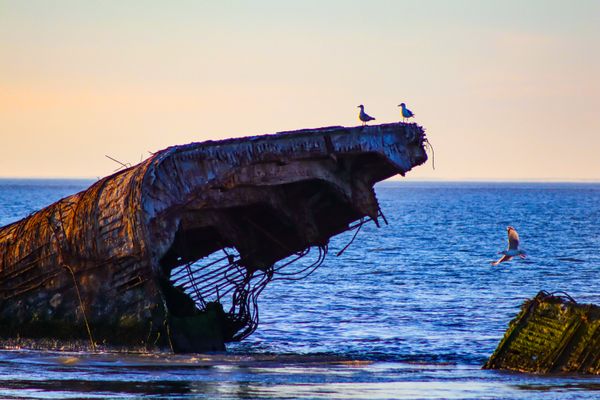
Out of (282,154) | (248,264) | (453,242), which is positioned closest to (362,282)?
(248,264)

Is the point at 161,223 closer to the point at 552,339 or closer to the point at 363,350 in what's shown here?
the point at 363,350

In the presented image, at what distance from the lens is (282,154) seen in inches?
842

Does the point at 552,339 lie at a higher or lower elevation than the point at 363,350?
higher

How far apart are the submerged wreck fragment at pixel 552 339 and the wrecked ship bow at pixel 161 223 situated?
4.51 metres

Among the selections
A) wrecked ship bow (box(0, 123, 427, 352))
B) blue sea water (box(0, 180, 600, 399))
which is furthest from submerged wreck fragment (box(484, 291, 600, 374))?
wrecked ship bow (box(0, 123, 427, 352))

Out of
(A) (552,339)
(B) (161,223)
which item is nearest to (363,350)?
(B) (161,223)

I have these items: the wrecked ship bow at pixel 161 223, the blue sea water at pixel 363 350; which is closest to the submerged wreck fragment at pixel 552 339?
the blue sea water at pixel 363 350

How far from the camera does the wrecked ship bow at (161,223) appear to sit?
66.4ft

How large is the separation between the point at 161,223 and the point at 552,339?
21.8 feet

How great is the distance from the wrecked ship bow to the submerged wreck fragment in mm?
4507

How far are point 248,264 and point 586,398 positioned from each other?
9.87 meters

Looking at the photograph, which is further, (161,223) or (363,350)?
(363,350)

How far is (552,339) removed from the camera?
61.2 ft

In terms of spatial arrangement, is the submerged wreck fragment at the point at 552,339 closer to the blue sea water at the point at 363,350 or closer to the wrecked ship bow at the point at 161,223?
the blue sea water at the point at 363,350
